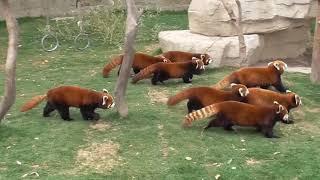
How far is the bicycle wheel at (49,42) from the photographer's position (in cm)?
1107

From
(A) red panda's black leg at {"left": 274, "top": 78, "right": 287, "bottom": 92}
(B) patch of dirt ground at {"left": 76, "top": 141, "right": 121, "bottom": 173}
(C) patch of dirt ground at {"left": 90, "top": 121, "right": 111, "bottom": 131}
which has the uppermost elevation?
(A) red panda's black leg at {"left": 274, "top": 78, "right": 287, "bottom": 92}

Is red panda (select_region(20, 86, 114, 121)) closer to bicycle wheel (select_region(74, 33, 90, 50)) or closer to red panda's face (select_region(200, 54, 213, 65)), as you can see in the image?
red panda's face (select_region(200, 54, 213, 65))

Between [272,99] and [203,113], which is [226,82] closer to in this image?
[272,99]

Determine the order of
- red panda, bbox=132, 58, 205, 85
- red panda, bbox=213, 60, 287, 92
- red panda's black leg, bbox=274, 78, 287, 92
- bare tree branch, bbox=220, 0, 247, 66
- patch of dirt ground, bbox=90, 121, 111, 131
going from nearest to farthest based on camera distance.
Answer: patch of dirt ground, bbox=90, 121, 111, 131 → red panda, bbox=213, 60, 287, 92 → red panda's black leg, bbox=274, 78, 287, 92 → red panda, bbox=132, 58, 205, 85 → bare tree branch, bbox=220, 0, 247, 66

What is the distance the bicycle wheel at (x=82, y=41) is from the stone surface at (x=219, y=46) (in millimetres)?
2171

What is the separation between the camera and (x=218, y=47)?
9.02m

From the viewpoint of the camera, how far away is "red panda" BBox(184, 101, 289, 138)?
19.0ft

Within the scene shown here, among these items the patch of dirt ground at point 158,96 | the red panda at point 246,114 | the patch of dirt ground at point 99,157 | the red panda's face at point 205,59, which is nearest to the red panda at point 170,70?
the patch of dirt ground at point 158,96

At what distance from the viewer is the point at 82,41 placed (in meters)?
11.6

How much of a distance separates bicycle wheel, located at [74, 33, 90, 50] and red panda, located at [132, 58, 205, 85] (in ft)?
Result: 11.3

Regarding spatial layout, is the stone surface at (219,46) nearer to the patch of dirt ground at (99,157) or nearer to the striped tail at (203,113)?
the striped tail at (203,113)

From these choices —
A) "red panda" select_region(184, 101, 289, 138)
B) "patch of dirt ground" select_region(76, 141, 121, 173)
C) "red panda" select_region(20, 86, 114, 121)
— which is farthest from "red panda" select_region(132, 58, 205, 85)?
"patch of dirt ground" select_region(76, 141, 121, 173)

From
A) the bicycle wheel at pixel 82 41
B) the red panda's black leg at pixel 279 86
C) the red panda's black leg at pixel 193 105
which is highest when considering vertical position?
the red panda's black leg at pixel 193 105

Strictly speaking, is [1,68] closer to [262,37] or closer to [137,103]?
[137,103]
